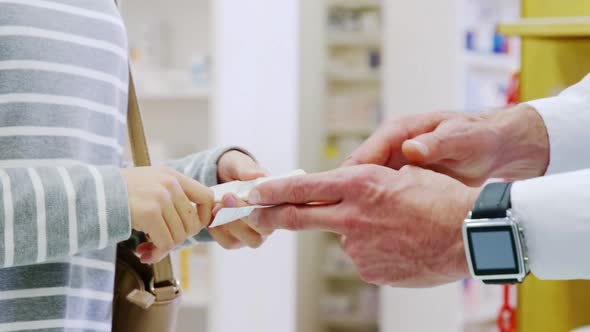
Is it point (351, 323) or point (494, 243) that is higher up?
point (494, 243)

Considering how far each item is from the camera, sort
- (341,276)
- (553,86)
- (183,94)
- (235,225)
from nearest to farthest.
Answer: (235,225) < (553,86) < (183,94) < (341,276)

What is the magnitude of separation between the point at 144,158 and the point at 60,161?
0.51ft

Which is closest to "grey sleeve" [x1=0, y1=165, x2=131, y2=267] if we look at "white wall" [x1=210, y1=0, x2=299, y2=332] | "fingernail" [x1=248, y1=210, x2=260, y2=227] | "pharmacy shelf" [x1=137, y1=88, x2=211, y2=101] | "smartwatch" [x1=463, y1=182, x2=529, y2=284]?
"fingernail" [x1=248, y1=210, x2=260, y2=227]

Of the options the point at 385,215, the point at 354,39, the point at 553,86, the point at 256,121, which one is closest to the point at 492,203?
the point at 385,215

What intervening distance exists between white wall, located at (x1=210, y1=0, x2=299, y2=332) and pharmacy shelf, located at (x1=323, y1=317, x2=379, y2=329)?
2.12 metres

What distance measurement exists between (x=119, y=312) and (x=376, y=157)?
1.83 feet

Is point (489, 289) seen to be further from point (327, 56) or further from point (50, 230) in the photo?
point (50, 230)

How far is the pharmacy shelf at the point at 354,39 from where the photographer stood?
565cm

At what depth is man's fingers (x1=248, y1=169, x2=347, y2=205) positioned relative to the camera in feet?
3.79

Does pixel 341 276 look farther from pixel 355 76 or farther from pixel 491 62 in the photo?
pixel 491 62

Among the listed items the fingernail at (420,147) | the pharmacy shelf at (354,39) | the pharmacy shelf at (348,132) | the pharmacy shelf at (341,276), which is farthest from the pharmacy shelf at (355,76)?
the fingernail at (420,147)

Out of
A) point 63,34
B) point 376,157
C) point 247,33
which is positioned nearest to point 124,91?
point 63,34

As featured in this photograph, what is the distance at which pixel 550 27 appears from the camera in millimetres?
1630

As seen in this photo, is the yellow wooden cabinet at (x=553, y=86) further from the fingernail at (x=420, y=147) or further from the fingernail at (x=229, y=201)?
the fingernail at (x=229, y=201)
